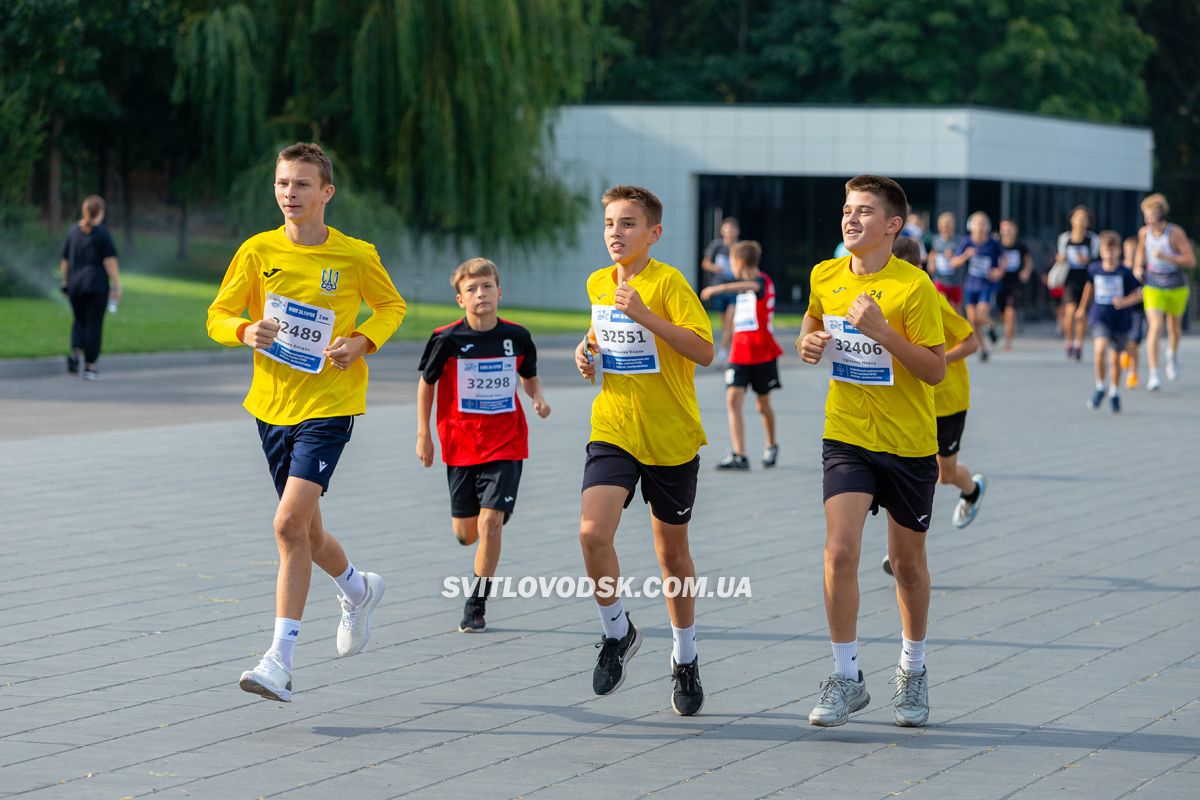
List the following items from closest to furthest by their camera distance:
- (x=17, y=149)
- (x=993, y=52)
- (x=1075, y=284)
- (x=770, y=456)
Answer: (x=770, y=456), (x=1075, y=284), (x=17, y=149), (x=993, y=52)

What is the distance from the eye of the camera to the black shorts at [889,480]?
6.14m

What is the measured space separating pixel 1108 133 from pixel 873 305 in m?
41.7

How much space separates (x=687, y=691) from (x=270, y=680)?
51.8 inches

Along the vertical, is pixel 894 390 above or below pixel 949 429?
above

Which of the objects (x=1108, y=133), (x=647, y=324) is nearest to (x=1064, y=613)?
(x=647, y=324)

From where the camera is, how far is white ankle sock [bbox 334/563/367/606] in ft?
22.8

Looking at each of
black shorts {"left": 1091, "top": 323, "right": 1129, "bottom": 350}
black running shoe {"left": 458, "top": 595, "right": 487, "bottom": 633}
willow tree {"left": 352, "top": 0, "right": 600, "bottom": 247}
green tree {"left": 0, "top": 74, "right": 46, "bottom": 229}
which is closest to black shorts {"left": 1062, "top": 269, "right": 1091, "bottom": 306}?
black shorts {"left": 1091, "top": 323, "right": 1129, "bottom": 350}

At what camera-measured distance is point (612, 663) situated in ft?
21.2

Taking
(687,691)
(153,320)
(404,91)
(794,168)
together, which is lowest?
(153,320)

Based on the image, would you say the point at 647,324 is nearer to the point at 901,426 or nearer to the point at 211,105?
the point at 901,426

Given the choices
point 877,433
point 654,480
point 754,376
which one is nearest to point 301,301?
point 654,480

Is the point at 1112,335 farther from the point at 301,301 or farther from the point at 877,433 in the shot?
the point at 301,301

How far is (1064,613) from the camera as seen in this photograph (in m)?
8.14

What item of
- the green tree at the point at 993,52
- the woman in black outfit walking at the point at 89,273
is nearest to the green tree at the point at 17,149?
the woman in black outfit walking at the point at 89,273
